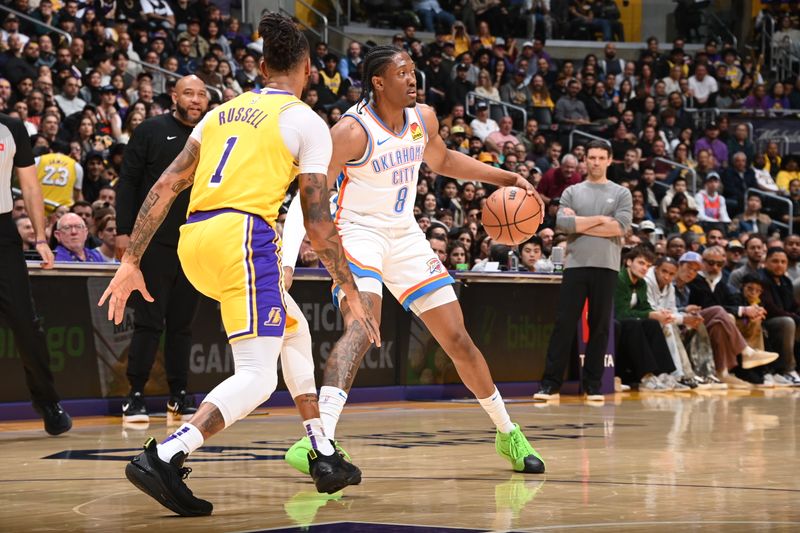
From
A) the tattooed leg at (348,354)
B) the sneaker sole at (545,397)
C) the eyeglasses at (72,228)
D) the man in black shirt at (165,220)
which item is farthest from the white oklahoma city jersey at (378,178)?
the sneaker sole at (545,397)

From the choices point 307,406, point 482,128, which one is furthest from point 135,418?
point 482,128

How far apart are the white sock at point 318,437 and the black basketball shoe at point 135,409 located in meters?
3.51

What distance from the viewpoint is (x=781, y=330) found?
47.2 ft

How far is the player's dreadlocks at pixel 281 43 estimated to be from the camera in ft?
16.0

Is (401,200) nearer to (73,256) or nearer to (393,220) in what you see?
(393,220)

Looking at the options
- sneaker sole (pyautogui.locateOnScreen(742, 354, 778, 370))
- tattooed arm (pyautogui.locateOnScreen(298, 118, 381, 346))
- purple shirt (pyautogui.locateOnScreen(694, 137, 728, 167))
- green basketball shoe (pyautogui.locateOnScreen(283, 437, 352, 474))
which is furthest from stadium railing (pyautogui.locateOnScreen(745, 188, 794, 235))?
tattooed arm (pyautogui.locateOnScreen(298, 118, 381, 346))

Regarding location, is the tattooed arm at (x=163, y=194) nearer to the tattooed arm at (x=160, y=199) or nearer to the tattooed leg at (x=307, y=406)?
the tattooed arm at (x=160, y=199)

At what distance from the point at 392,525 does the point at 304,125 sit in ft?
5.18

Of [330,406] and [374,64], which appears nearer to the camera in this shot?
[330,406]

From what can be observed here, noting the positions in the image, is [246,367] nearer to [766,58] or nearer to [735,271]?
[735,271]

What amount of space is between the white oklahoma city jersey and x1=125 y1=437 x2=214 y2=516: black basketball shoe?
2.04m

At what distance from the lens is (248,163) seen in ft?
15.5

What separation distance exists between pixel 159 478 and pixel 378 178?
7.35ft

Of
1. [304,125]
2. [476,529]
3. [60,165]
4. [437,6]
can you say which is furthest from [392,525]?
[437,6]
